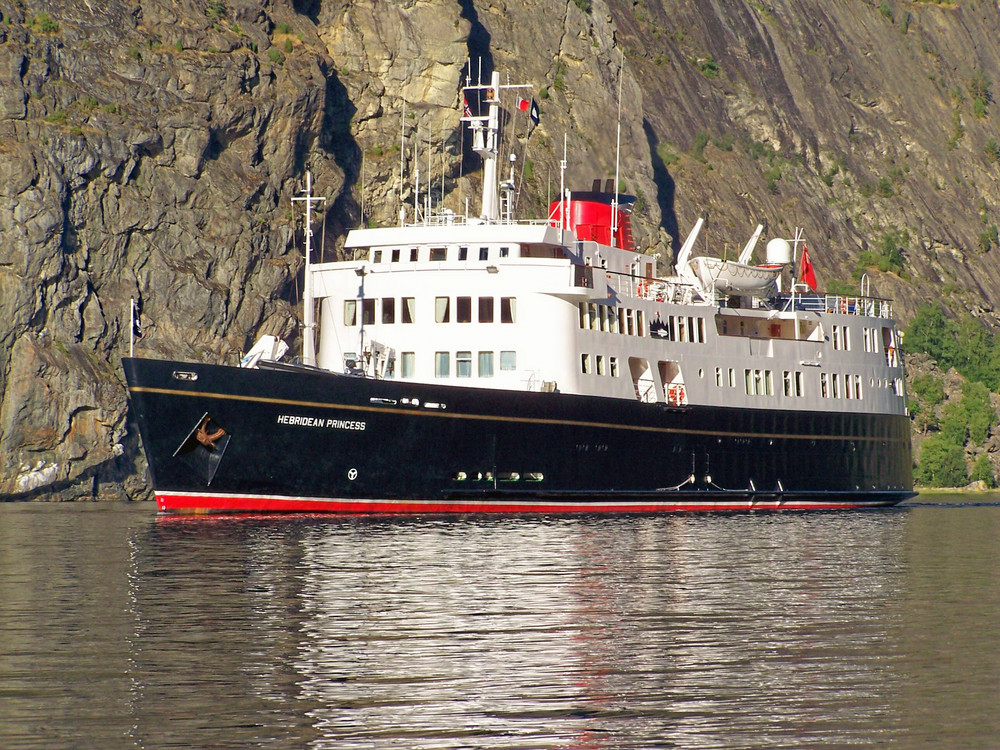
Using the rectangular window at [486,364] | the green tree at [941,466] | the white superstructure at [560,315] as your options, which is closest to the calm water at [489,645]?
the rectangular window at [486,364]

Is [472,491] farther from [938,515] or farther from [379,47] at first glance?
[379,47]

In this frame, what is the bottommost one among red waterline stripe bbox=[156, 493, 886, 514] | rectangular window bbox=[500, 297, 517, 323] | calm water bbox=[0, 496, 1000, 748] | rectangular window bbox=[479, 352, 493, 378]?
calm water bbox=[0, 496, 1000, 748]

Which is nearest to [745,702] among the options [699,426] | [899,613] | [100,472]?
[899,613]

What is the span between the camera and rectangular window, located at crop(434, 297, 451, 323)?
134 feet

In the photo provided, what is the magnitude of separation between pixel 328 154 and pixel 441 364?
3176cm

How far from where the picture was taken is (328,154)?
69.9 metres

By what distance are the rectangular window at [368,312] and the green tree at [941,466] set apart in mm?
57635

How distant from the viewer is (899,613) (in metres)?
19.8

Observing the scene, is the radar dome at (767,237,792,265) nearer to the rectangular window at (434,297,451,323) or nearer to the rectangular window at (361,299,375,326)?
the rectangular window at (434,297,451,323)

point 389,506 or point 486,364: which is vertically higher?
point 486,364

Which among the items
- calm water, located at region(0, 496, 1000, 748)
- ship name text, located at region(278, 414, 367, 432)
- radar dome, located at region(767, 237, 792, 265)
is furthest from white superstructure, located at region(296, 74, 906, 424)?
calm water, located at region(0, 496, 1000, 748)

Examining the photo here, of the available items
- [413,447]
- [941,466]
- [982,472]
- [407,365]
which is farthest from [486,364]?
[982,472]

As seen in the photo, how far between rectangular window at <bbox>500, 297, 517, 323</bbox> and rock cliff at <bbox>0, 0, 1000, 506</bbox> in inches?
546

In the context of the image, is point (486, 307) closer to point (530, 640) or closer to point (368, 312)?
point (368, 312)
